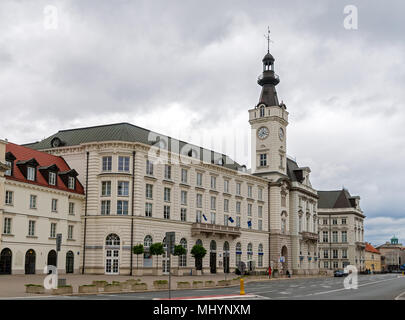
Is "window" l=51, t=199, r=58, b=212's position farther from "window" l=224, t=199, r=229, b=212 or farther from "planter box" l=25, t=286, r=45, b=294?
"planter box" l=25, t=286, r=45, b=294

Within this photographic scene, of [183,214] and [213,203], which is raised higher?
[213,203]

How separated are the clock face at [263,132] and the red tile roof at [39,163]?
133 ft

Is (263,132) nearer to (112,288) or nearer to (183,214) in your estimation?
(183,214)

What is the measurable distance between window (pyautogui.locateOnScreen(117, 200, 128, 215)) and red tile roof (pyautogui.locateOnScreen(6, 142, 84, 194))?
4.84 metres

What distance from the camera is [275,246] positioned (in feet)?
302

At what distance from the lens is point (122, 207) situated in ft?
209

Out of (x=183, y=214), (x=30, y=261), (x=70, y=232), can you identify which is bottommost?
(x=30, y=261)

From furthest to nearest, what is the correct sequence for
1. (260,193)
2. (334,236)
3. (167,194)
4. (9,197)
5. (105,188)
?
(334,236) → (260,193) → (167,194) → (105,188) → (9,197)

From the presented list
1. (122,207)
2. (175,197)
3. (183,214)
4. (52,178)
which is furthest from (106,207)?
(183,214)

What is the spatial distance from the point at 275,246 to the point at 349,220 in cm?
4898

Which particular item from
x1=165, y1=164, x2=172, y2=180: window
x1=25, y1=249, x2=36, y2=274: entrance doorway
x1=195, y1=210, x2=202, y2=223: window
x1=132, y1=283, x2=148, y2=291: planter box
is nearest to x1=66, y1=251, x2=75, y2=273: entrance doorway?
x1=25, y1=249, x2=36, y2=274: entrance doorway

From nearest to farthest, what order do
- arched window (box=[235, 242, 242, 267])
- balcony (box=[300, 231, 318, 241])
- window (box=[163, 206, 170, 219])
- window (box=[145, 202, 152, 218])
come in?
window (box=[145, 202, 152, 218]) < window (box=[163, 206, 170, 219]) < arched window (box=[235, 242, 242, 267]) < balcony (box=[300, 231, 318, 241])

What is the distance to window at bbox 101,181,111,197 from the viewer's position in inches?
2515

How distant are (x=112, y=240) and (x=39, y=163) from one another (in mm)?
11862
